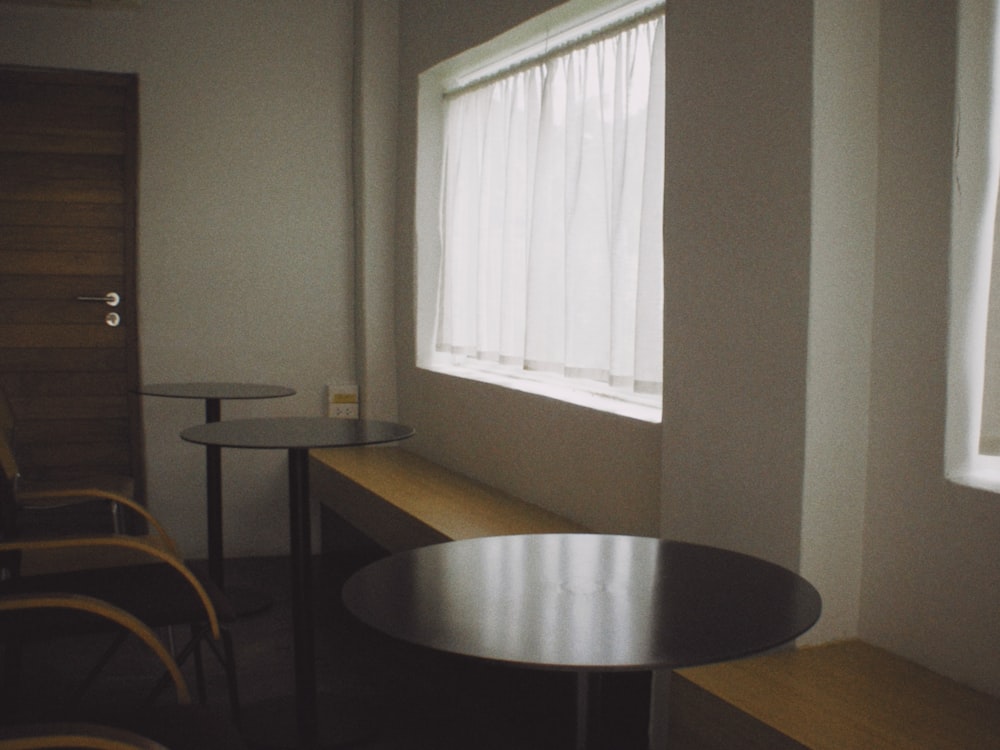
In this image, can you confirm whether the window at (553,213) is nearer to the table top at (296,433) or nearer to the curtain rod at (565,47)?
the curtain rod at (565,47)

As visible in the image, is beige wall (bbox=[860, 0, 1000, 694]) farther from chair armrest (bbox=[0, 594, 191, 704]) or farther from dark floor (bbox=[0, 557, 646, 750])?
chair armrest (bbox=[0, 594, 191, 704])

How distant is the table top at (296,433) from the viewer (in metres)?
2.63

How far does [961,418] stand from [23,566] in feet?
7.52

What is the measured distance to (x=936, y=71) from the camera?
6.50 feet

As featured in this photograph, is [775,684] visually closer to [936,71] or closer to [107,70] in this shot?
[936,71]

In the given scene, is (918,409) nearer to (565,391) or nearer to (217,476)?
(565,391)

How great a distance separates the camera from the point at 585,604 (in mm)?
1460

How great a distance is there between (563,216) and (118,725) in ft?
7.61

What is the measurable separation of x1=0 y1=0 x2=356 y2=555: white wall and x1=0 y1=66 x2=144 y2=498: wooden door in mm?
98

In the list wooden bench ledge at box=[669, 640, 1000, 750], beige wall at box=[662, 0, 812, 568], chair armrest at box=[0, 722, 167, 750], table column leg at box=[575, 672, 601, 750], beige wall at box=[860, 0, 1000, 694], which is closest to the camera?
chair armrest at box=[0, 722, 167, 750]

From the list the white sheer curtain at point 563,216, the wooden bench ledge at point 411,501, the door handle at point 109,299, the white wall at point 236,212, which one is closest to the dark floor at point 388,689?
the wooden bench ledge at point 411,501

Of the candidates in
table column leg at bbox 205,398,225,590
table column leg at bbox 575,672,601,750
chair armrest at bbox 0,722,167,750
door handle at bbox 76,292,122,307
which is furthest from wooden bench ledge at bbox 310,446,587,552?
chair armrest at bbox 0,722,167,750

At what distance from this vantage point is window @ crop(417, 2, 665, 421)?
296 cm

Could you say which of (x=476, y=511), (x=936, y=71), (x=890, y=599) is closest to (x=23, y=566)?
(x=476, y=511)
